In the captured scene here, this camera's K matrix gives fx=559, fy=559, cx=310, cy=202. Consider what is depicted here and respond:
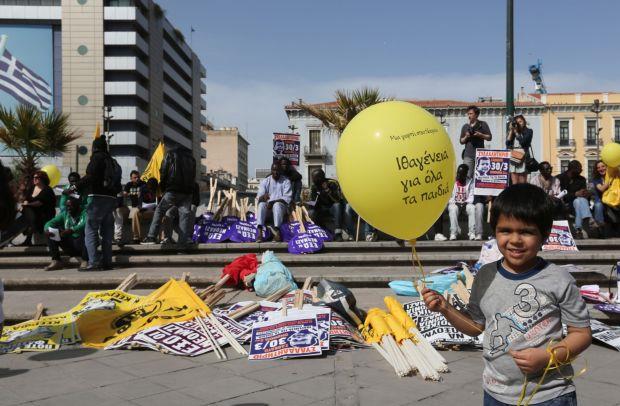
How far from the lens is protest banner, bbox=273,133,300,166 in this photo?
12703mm

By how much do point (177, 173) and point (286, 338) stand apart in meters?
5.25

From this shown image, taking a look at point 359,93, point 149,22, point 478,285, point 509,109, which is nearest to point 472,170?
point 509,109

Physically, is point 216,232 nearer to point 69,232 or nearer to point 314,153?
point 69,232

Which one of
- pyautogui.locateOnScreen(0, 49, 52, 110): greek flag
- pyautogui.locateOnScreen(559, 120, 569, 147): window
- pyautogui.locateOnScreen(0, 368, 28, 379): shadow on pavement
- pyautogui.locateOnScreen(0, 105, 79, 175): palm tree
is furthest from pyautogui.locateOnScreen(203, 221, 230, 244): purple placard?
pyautogui.locateOnScreen(559, 120, 569, 147): window

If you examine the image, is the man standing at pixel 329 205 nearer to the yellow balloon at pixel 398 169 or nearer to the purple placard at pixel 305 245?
the purple placard at pixel 305 245

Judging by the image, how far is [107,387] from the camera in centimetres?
399

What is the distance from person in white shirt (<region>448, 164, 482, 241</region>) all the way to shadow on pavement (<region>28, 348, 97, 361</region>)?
23.1ft

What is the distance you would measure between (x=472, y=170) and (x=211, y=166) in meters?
114

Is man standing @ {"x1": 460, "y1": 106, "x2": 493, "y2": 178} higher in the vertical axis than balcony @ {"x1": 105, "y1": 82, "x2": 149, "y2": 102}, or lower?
lower

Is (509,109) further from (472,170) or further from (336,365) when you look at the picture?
(336,365)

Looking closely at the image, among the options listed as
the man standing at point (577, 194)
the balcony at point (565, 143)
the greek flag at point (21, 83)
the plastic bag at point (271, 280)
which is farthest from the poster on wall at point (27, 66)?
the plastic bag at point (271, 280)

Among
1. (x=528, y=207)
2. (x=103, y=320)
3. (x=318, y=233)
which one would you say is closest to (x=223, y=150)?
(x=318, y=233)

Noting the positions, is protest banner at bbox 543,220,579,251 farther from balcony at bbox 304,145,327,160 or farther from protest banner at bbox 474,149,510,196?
balcony at bbox 304,145,327,160

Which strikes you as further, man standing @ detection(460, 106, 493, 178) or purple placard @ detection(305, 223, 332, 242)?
man standing @ detection(460, 106, 493, 178)
